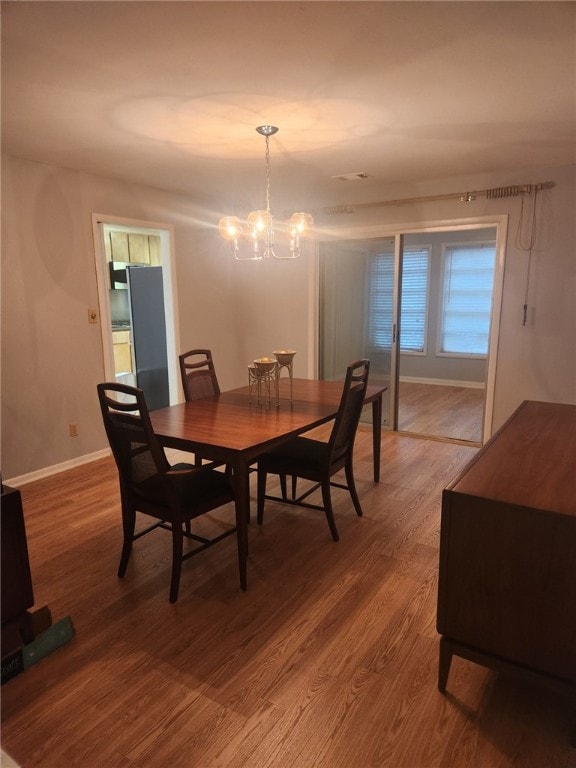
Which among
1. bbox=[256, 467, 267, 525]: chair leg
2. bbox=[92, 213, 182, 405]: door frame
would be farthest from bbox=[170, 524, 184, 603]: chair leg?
bbox=[92, 213, 182, 405]: door frame

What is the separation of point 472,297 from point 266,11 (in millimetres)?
5948

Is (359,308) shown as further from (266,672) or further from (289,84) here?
(266,672)

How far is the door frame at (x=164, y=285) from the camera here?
3979mm

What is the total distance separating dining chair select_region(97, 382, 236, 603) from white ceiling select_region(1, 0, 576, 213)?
4.63 ft

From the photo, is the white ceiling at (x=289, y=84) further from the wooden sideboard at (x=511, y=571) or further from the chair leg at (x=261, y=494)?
the chair leg at (x=261, y=494)

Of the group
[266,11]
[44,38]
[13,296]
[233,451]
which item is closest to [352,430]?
[233,451]

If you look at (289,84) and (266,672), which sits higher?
(289,84)

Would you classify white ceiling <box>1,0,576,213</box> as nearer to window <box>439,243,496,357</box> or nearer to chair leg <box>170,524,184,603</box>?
chair leg <box>170,524,184,603</box>

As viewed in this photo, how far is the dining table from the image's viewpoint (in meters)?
2.20

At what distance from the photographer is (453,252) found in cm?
694

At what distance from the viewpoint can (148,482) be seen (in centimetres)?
231

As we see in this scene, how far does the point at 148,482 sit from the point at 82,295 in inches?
88.1

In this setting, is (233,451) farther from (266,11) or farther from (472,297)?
(472,297)

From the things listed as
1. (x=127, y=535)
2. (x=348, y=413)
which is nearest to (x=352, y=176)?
(x=348, y=413)
